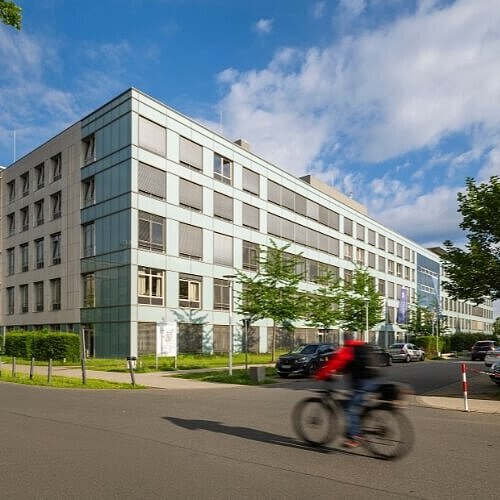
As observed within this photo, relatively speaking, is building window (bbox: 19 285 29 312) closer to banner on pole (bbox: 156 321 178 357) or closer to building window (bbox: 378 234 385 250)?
banner on pole (bbox: 156 321 178 357)

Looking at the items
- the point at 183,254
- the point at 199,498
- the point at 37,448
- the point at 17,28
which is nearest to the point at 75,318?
the point at 183,254

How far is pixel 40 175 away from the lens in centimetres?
4684

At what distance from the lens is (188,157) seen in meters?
40.6

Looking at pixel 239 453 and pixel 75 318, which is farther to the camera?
pixel 75 318

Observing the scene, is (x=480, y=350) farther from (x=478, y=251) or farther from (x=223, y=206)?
(x=478, y=251)

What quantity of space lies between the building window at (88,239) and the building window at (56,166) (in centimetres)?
616

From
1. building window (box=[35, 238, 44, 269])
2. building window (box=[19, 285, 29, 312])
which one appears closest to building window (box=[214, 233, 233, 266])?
building window (box=[35, 238, 44, 269])

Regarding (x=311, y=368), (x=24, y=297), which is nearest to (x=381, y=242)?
(x=24, y=297)

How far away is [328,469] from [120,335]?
30.4m

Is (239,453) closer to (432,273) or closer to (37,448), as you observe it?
(37,448)

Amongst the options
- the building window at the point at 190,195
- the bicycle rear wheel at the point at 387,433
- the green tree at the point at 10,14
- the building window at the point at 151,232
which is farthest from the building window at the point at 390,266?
the bicycle rear wheel at the point at 387,433

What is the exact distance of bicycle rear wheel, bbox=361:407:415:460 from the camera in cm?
735

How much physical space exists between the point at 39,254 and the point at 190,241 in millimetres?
14137

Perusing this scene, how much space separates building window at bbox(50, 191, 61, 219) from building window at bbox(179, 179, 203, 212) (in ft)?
34.6
